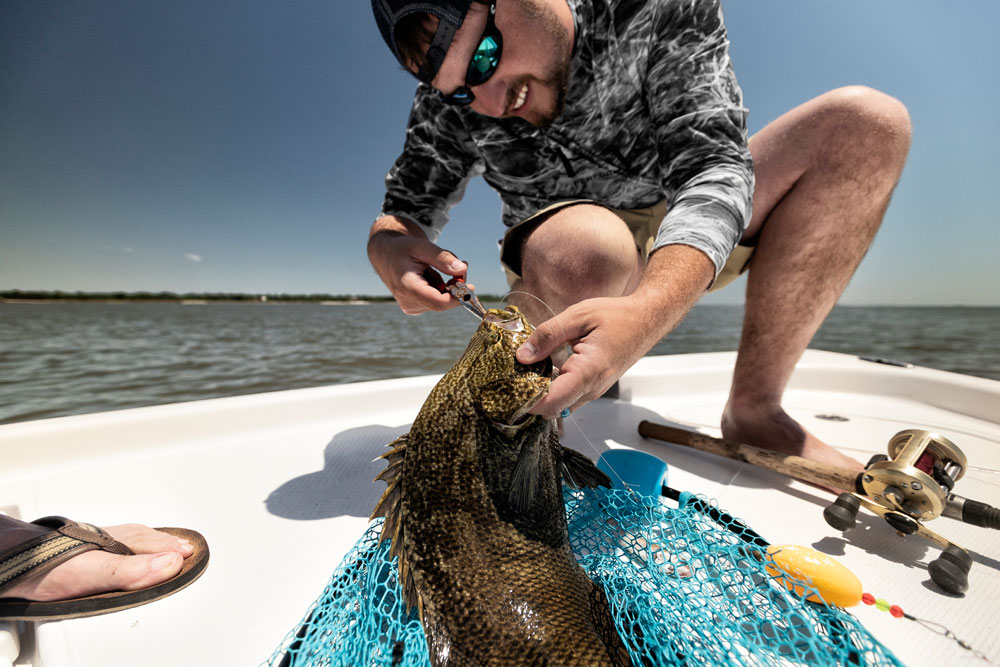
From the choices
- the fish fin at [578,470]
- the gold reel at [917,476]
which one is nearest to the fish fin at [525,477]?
the fish fin at [578,470]

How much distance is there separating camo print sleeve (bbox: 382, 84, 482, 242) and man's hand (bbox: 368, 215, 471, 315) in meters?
0.60

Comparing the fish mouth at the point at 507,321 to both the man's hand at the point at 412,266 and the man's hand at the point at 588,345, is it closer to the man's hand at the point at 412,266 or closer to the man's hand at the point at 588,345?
the man's hand at the point at 588,345

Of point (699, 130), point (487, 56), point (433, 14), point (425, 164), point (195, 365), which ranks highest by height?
point (433, 14)

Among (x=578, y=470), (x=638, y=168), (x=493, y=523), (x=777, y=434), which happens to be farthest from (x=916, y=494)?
(x=638, y=168)

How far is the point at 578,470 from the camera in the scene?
80.7 inches

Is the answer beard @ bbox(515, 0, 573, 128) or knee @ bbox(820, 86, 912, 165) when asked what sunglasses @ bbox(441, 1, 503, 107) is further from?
knee @ bbox(820, 86, 912, 165)

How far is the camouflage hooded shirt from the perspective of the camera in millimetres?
2352

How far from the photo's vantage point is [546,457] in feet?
6.11

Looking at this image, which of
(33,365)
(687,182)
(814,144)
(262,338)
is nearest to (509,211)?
(687,182)

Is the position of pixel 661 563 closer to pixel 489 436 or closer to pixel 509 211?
pixel 489 436

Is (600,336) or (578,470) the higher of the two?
(600,336)

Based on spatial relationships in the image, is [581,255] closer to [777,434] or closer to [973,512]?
[777,434]

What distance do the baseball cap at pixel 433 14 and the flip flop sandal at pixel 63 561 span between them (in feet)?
9.57

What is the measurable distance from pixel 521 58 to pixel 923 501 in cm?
321
